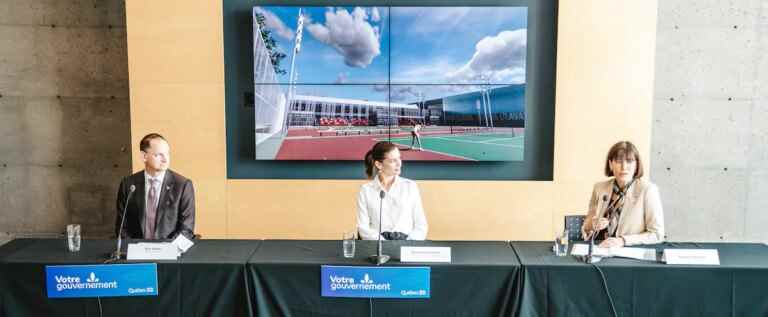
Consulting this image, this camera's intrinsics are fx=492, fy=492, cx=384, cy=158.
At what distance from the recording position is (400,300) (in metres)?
2.19

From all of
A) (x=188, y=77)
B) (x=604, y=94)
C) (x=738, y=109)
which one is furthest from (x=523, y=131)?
(x=188, y=77)

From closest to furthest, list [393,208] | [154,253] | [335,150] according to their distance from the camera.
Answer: [154,253] → [393,208] → [335,150]

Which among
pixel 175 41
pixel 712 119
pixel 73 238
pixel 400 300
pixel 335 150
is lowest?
pixel 400 300

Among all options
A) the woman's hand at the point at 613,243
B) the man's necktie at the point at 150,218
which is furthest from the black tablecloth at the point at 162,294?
the woman's hand at the point at 613,243

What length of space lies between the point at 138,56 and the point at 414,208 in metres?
2.53

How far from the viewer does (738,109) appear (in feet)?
13.4

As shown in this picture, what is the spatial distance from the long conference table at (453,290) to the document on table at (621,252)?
62 mm

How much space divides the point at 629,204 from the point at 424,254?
1266mm

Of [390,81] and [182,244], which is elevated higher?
[390,81]

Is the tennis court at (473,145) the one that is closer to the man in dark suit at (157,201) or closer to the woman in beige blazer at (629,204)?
the woman in beige blazer at (629,204)

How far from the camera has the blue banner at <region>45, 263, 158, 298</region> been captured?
85.5 inches

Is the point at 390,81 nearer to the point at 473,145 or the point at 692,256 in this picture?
the point at 473,145

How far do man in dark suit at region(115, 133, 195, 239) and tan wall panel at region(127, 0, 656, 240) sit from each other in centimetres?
106

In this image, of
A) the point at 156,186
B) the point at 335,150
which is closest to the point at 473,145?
the point at 335,150
